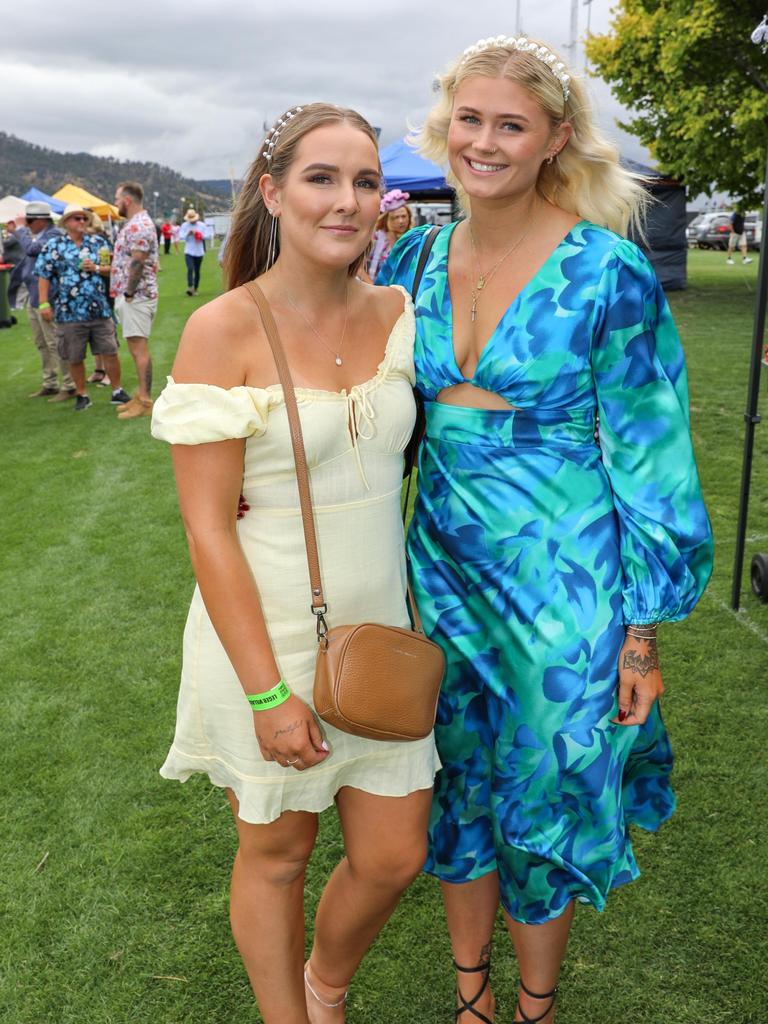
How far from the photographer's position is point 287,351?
5.75 feet

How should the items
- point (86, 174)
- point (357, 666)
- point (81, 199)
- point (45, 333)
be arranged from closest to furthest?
1. point (357, 666)
2. point (45, 333)
3. point (81, 199)
4. point (86, 174)

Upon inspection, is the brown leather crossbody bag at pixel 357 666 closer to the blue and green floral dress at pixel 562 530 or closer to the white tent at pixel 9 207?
the blue and green floral dress at pixel 562 530

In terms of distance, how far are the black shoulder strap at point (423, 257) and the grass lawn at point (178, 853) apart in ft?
5.70

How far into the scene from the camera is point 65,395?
1015cm

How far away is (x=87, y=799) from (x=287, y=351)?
7.06 feet

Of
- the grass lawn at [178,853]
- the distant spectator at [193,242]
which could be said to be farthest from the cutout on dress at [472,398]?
the distant spectator at [193,242]

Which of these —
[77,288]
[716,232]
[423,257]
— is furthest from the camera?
[716,232]

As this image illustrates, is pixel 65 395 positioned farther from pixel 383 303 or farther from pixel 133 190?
pixel 383 303

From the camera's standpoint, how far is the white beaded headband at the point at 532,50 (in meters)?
1.87

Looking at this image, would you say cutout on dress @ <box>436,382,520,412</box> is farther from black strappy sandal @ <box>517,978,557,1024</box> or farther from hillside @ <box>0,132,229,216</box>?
hillside @ <box>0,132,229,216</box>

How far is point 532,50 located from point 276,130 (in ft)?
1.76

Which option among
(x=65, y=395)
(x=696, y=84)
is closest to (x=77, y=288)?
(x=65, y=395)

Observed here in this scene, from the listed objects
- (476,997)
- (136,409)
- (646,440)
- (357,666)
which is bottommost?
(136,409)

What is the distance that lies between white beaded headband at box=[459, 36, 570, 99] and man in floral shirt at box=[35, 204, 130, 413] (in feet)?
23.9
